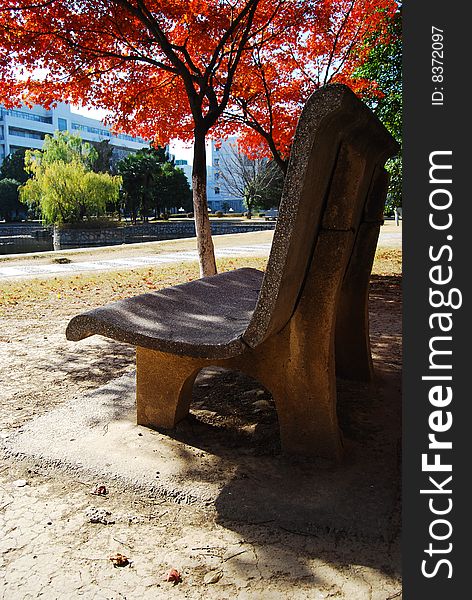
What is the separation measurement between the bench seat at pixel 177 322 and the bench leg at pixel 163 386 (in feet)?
0.64

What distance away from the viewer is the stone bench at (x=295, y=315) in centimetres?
210

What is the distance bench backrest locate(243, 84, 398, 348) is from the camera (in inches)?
76.4

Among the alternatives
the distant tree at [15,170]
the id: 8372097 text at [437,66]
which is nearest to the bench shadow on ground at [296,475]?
the id: 8372097 text at [437,66]

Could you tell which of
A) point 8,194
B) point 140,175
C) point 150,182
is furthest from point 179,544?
point 8,194

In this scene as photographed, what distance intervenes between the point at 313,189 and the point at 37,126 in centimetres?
8129

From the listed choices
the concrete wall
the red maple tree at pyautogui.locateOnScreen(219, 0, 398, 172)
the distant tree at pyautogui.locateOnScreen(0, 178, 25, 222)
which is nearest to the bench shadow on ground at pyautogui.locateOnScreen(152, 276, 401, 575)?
the red maple tree at pyautogui.locateOnScreen(219, 0, 398, 172)

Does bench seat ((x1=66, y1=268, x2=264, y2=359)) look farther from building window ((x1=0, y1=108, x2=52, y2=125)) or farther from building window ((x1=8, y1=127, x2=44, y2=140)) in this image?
building window ((x1=8, y1=127, x2=44, y2=140))

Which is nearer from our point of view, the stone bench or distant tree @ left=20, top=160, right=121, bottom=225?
the stone bench

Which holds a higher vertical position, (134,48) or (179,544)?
(134,48)

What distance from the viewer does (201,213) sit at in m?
7.75

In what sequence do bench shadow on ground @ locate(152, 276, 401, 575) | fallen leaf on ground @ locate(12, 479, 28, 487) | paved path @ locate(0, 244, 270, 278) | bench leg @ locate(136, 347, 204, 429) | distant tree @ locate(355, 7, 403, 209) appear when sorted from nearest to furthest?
1. bench shadow on ground @ locate(152, 276, 401, 575)
2. fallen leaf on ground @ locate(12, 479, 28, 487)
3. bench leg @ locate(136, 347, 204, 429)
4. distant tree @ locate(355, 7, 403, 209)
5. paved path @ locate(0, 244, 270, 278)

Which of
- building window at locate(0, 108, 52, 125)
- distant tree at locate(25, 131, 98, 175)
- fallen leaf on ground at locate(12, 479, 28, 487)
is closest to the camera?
fallen leaf on ground at locate(12, 479, 28, 487)

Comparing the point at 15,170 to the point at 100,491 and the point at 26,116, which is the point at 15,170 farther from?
the point at 100,491

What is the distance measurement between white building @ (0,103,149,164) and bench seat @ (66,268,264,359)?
67.6 metres
